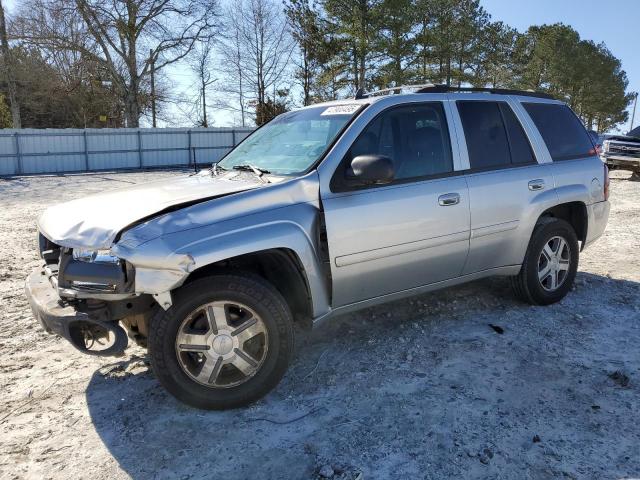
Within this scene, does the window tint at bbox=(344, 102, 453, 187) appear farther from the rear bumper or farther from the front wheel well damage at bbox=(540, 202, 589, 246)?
the rear bumper

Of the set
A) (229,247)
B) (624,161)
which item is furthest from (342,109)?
(624,161)

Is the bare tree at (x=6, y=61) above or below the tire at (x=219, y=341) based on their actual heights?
above

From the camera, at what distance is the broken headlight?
2893mm

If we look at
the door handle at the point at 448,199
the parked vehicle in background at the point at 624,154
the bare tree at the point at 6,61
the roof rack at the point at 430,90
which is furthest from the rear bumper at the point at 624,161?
the bare tree at the point at 6,61

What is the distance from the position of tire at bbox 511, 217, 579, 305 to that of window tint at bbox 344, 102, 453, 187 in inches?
48.4

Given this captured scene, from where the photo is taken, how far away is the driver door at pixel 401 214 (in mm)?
3402

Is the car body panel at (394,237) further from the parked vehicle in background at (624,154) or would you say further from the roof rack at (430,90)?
the parked vehicle in background at (624,154)

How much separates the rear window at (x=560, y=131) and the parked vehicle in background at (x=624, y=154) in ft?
45.2

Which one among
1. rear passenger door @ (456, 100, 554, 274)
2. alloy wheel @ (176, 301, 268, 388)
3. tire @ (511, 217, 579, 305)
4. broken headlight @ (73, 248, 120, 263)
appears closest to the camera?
broken headlight @ (73, 248, 120, 263)

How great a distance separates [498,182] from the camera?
4.16 metres

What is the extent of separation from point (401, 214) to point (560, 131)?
226cm

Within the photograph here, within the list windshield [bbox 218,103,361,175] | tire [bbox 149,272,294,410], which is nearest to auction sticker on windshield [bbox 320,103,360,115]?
windshield [bbox 218,103,361,175]

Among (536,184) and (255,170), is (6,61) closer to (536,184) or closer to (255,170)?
(255,170)

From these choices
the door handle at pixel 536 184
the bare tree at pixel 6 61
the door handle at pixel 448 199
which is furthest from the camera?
the bare tree at pixel 6 61
